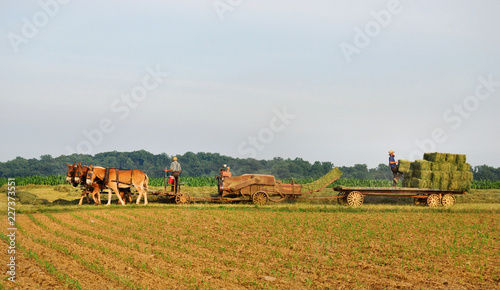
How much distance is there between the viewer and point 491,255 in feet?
40.5

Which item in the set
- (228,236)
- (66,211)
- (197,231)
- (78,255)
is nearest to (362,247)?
(228,236)

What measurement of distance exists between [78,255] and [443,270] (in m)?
8.78

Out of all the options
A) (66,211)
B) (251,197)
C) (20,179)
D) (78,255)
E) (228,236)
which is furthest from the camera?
(20,179)

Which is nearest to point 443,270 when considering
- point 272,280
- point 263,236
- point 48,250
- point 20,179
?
point 272,280

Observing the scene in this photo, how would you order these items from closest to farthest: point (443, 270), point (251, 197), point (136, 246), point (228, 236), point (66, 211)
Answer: point (443, 270), point (136, 246), point (228, 236), point (66, 211), point (251, 197)

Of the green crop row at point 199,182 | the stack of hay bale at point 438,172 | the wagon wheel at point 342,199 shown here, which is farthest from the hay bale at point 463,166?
the green crop row at point 199,182

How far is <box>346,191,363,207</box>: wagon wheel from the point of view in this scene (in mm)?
22484

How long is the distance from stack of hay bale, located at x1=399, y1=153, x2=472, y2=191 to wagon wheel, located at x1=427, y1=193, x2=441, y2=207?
1.94 metres

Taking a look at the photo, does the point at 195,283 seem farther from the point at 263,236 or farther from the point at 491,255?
the point at 491,255

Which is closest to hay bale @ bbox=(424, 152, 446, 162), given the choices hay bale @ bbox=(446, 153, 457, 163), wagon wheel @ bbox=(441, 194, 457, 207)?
hay bale @ bbox=(446, 153, 457, 163)

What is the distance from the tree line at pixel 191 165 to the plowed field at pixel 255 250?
42.5 metres

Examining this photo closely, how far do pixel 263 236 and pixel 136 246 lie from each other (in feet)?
13.1

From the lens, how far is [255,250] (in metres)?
12.7

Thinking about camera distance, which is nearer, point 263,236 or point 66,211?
point 263,236
